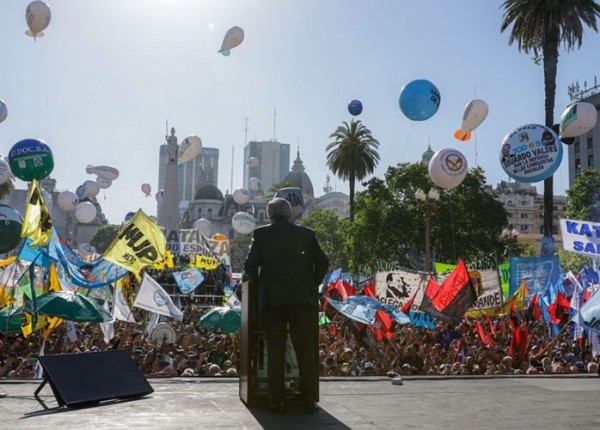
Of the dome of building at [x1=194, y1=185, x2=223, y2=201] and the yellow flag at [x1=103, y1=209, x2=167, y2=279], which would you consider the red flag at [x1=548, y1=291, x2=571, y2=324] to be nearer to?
the yellow flag at [x1=103, y1=209, x2=167, y2=279]

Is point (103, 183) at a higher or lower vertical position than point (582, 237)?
higher

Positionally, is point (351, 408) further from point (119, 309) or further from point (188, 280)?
point (188, 280)

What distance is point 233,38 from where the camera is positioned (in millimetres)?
27219

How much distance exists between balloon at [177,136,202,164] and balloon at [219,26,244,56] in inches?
460

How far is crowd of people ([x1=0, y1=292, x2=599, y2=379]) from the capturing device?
38.5 ft

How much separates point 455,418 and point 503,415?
1.16 feet

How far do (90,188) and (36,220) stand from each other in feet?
118

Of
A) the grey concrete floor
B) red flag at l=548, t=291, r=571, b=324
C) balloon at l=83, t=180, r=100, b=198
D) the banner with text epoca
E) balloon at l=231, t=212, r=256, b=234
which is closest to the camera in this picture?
the grey concrete floor

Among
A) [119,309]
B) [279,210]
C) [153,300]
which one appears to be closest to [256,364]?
[279,210]

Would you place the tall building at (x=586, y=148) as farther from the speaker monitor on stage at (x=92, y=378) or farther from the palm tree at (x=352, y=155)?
the speaker monitor on stage at (x=92, y=378)

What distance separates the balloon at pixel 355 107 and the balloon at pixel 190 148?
31.0ft

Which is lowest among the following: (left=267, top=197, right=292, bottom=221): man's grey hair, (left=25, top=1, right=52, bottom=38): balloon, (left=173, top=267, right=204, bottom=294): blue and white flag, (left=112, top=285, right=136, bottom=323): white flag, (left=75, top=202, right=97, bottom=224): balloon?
(left=112, top=285, right=136, bottom=323): white flag

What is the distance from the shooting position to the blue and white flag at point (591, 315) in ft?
25.9

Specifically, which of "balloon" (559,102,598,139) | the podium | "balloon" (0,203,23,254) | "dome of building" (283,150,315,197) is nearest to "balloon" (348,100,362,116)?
"balloon" (559,102,598,139)
